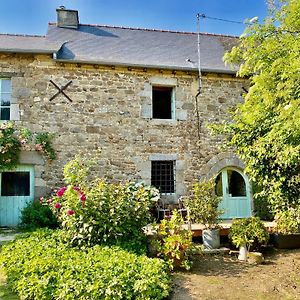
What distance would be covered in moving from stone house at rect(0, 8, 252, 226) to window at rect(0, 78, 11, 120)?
3 centimetres

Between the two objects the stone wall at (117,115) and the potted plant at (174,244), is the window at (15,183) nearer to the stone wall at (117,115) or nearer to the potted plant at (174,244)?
the stone wall at (117,115)

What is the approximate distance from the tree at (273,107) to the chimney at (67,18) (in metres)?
6.81

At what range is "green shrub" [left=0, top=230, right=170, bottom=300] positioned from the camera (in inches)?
166

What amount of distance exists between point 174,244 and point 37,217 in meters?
3.90

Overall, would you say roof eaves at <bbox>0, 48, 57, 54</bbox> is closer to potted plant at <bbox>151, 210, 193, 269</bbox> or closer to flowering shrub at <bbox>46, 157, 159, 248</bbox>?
flowering shrub at <bbox>46, 157, 159, 248</bbox>

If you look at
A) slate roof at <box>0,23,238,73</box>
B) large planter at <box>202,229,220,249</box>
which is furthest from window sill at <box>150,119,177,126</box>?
large planter at <box>202,229,220,249</box>

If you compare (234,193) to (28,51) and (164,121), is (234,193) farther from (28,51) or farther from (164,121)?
(28,51)

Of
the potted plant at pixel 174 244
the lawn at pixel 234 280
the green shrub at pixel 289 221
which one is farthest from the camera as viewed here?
the green shrub at pixel 289 221

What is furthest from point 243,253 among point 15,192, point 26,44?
point 26,44

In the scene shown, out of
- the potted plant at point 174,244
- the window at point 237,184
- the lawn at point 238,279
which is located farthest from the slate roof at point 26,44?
the lawn at point 238,279

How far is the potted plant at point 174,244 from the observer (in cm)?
580

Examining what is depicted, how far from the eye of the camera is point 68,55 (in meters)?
9.78

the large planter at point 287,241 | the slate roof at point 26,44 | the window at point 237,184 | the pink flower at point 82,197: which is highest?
the slate roof at point 26,44

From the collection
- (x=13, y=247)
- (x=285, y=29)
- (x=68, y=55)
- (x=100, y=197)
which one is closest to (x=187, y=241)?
(x=100, y=197)
